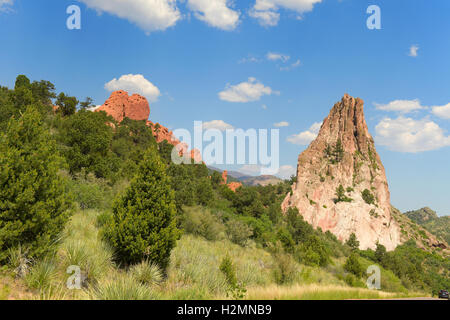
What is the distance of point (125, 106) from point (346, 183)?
84.6 meters

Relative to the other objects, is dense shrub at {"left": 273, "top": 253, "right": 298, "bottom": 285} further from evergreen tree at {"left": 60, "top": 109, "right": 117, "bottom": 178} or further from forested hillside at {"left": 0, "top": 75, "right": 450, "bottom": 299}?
evergreen tree at {"left": 60, "top": 109, "right": 117, "bottom": 178}

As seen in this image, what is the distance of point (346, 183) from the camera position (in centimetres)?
7550

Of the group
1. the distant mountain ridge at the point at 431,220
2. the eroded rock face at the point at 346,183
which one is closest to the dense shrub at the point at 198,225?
the eroded rock face at the point at 346,183

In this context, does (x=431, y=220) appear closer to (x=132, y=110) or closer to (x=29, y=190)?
(x=132, y=110)

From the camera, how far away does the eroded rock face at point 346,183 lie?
2680 inches

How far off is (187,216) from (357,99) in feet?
276

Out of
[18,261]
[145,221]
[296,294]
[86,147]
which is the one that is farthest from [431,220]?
[18,261]

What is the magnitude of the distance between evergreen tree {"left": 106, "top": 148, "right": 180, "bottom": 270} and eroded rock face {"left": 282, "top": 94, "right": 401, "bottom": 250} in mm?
61101

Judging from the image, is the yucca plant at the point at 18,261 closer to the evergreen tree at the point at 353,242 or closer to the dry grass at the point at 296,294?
the dry grass at the point at 296,294

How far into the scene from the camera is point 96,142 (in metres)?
30.8

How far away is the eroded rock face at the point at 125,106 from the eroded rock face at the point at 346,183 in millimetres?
66885
